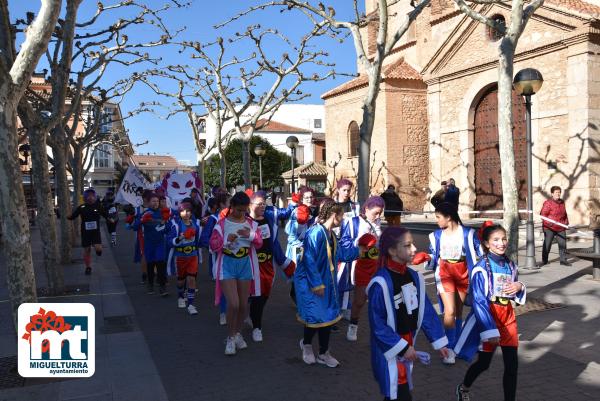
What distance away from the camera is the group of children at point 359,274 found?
3453 mm

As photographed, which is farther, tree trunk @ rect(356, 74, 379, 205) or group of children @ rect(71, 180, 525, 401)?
tree trunk @ rect(356, 74, 379, 205)

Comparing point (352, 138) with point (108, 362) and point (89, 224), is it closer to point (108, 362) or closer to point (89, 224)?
point (89, 224)

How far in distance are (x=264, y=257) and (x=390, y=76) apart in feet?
68.1

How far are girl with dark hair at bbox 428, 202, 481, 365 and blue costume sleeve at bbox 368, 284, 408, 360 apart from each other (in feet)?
6.73

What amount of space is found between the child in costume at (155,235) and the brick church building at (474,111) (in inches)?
Result: 290

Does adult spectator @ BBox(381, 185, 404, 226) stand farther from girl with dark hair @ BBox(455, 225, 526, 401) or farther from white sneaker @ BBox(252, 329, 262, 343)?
girl with dark hair @ BBox(455, 225, 526, 401)

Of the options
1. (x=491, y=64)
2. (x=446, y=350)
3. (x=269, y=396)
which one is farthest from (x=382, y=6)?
(x=491, y=64)

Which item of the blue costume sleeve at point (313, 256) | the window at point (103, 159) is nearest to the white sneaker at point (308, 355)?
the blue costume sleeve at point (313, 256)

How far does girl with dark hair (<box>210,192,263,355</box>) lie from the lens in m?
5.48

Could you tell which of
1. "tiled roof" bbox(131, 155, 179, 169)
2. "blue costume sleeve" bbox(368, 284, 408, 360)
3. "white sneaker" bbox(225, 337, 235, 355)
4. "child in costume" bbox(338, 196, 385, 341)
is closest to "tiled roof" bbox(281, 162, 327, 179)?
"child in costume" bbox(338, 196, 385, 341)

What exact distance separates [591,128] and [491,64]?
4.92m

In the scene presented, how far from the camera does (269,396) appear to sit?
14.3ft

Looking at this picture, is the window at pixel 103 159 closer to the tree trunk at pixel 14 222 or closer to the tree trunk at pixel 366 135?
the tree trunk at pixel 366 135

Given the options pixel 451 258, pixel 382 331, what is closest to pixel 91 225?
pixel 451 258
